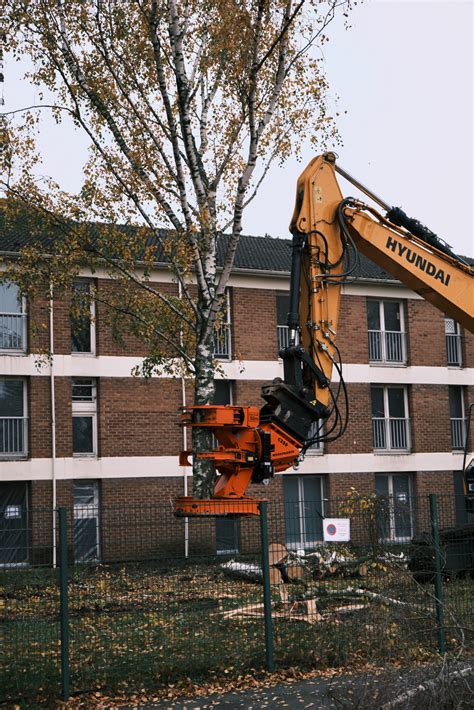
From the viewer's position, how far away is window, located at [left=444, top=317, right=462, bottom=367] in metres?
35.1

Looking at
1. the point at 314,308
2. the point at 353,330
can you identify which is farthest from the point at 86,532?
the point at 353,330

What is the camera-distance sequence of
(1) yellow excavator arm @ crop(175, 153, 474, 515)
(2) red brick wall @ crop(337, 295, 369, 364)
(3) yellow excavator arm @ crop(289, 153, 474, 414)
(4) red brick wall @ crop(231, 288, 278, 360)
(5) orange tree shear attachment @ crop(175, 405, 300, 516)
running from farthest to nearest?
1. (2) red brick wall @ crop(337, 295, 369, 364)
2. (4) red brick wall @ crop(231, 288, 278, 360)
3. (3) yellow excavator arm @ crop(289, 153, 474, 414)
4. (1) yellow excavator arm @ crop(175, 153, 474, 515)
5. (5) orange tree shear attachment @ crop(175, 405, 300, 516)

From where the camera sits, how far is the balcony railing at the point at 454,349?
115 ft

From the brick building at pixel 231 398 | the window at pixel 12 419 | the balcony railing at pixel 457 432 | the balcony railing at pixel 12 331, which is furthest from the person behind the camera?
the balcony railing at pixel 457 432

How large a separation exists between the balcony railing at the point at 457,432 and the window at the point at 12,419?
14.5 meters

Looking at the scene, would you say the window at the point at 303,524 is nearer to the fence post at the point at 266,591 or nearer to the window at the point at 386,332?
the fence post at the point at 266,591

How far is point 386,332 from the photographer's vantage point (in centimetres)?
3362

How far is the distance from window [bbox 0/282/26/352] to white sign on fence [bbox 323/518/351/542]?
1807 cm

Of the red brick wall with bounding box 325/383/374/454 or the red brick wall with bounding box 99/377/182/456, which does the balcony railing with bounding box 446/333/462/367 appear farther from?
the red brick wall with bounding box 99/377/182/456

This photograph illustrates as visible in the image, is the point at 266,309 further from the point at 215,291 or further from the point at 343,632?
the point at 343,632

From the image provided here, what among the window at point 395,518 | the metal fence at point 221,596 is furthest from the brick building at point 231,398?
the metal fence at point 221,596

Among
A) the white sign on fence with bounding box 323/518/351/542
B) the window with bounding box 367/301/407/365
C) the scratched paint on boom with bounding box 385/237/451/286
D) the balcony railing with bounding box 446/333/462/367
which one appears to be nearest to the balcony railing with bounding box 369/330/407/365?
the window with bounding box 367/301/407/365

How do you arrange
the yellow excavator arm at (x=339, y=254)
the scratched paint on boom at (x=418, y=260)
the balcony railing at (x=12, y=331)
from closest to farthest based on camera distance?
the yellow excavator arm at (x=339, y=254), the scratched paint on boom at (x=418, y=260), the balcony railing at (x=12, y=331)

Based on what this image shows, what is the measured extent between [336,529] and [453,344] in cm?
2458
